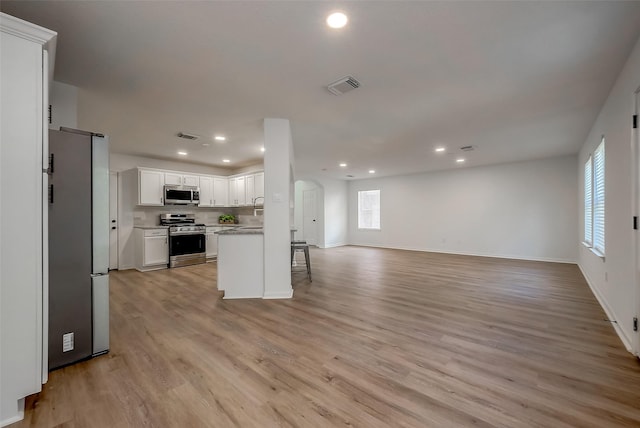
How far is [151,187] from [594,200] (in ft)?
26.6

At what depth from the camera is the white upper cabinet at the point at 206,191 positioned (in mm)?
6766

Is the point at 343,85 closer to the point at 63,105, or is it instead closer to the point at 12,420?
the point at 63,105

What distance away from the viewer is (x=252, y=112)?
349 cm

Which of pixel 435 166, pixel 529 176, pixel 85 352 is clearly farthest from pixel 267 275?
pixel 529 176

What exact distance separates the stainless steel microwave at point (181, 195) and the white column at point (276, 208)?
3.54 metres

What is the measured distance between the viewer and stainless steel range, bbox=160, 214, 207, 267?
233 inches

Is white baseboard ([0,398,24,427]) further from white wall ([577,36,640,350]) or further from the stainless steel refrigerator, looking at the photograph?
white wall ([577,36,640,350])

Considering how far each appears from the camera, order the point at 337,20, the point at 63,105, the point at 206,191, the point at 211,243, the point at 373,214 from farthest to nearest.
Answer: the point at 373,214
the point at 206,191
the point at 211,243
the point at 63,105
the point at 337,20

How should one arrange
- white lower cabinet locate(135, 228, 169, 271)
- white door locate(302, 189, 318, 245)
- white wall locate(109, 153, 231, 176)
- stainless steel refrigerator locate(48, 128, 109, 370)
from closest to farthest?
stainless steel refrigerator locate(48, 128, 109, 370)
white lower cabinet locate(135, 228, 169, 271)
white wall locate(109, 153, 231, 176)
white door locate(302, 189, 318, 245)

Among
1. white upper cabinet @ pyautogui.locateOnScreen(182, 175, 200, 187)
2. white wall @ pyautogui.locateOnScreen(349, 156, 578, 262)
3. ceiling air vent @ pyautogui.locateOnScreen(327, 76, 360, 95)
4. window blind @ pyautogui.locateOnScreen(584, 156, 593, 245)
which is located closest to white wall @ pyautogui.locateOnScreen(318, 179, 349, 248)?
white wall @ pyautogui.locateOnScreen(349, 156, 578, 262)

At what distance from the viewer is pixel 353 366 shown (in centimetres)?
207

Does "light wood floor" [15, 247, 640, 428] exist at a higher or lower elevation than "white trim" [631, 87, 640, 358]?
lower

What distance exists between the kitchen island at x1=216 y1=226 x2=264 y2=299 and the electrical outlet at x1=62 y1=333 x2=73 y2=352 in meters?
1.75

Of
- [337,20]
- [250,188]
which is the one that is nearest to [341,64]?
[337,20]
